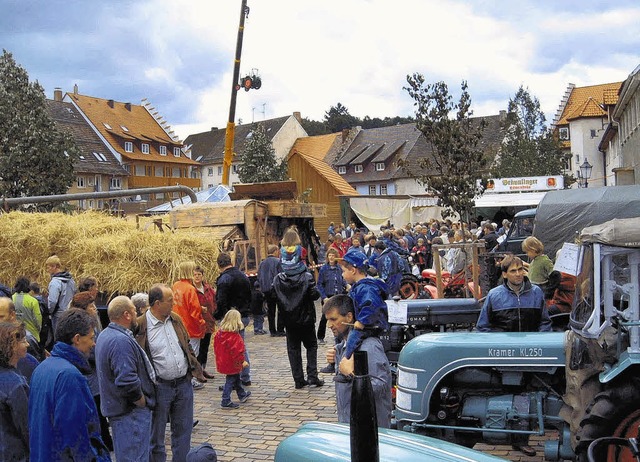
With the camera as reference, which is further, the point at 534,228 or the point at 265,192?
the point at 265,192

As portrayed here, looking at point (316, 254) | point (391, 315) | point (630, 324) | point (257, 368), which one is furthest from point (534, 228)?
point (630, 324)

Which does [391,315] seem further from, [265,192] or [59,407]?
[265,192]

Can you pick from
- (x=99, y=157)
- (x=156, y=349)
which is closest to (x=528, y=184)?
(x=156, y=349)

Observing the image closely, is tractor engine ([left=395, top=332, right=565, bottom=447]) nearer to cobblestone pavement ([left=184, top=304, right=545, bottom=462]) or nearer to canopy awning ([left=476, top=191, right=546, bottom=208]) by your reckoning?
cobblestone pavement ([left=184, top=304, right=545, bottom=462])

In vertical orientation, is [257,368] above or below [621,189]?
below

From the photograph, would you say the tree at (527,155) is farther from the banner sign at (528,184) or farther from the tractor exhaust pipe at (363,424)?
the tractor exhaust pipe at (363,424)

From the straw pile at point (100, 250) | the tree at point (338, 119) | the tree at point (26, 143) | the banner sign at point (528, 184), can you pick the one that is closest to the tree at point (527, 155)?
the banner sign at point (528, 184)

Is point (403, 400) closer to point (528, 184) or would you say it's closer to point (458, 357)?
point (458, 357)

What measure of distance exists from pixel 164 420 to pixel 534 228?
12.4 meters

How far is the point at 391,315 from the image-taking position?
7512 millimetres

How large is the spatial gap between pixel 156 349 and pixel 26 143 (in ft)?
97.7

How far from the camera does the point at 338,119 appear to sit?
105 metres

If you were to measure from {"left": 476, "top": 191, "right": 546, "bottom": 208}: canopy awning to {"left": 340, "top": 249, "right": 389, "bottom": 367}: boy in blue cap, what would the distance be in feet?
88.1

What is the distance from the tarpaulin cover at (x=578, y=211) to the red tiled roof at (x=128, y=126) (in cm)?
5303
